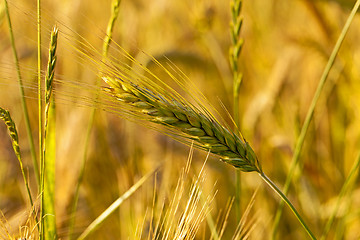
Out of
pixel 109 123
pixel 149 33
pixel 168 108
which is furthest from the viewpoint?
pixel 149 33

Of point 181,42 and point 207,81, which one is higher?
point 181,42

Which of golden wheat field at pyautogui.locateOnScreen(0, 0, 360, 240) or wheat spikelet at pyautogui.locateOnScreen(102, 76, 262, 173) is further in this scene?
golden wheat field at pyautogui.locateOnScreen(0, 0, 360, 240)

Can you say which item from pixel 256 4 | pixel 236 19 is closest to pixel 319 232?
pixel 236 19

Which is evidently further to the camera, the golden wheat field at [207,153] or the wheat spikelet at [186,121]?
the golden wheat field at [207,153]

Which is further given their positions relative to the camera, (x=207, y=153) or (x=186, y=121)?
(x=207, y=153)

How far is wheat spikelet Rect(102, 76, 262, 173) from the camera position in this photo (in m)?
0.52

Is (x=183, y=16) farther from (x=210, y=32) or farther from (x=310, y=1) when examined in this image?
(x=310, y=1)

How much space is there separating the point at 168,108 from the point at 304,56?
1.33m

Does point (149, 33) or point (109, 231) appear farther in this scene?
point (149, 33)

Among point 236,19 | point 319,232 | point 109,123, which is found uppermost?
point 236,19

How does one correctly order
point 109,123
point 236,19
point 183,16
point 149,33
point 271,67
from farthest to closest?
point 183,16, point 149,33, point 271,67, point 109,123, point 236,19

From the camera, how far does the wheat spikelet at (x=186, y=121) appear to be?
0.52 meters

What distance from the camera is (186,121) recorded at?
54cm

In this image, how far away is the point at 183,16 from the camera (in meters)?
2.29
